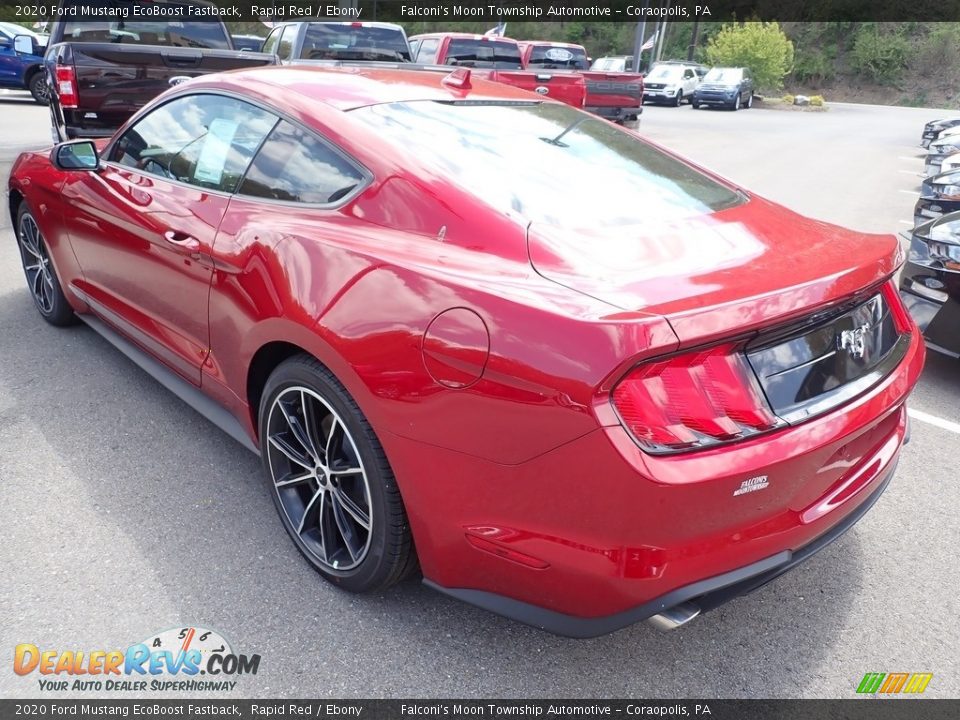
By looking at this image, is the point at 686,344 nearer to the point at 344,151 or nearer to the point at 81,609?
the point at 344,151

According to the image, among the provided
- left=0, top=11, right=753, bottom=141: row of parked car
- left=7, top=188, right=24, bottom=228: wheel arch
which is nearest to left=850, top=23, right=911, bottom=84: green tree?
left=0, top=11, right=753, bottom=141: row of parked car

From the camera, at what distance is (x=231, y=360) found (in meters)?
2.79

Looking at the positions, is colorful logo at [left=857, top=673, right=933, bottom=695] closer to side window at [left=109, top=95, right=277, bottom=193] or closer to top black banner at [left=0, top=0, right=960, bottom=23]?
side window at [left=109, top=95, right=277, bottom=193]

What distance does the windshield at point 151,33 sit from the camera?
7707mm

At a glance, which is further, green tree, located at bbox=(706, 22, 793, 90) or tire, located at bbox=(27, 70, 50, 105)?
green tree, located at bbox=(706, 22, 793, 90)

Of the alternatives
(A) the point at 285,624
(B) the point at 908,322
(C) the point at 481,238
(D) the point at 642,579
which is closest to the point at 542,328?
(C) the point at 481,238

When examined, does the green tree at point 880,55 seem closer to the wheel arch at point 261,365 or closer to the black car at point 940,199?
the black car at point 940,199

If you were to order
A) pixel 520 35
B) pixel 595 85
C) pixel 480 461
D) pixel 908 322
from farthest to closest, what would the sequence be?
1. pixel 520 35
2. pixel 595 85
3. pixel 908 322
4. pixel 480 461

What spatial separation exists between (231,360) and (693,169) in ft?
6.39

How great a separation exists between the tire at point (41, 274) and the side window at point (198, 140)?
3.61 feet

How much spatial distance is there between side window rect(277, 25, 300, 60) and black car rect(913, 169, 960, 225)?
7984 millimetres

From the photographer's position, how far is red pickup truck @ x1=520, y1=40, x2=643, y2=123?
13344 millimetres

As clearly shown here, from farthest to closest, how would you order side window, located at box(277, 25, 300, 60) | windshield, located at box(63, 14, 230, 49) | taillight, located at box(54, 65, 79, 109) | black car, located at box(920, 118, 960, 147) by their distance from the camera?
1. black car, located at box(920, 118, 960, 147)
2. side window, located at box(277, 25, 300, 60)
3. windshield, located at box(63, 14, 230, 49)
4. taillight, located at box(54, 65, 79, 109)

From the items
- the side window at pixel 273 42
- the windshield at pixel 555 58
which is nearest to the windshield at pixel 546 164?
the side window at pixel 273 42
